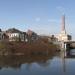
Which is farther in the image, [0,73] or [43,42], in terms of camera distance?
[43,42]

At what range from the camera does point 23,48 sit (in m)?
53.4

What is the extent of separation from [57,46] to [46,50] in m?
8.45

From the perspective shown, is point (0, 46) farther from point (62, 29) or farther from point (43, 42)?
point (62, 29)

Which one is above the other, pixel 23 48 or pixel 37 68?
pixel 23 48

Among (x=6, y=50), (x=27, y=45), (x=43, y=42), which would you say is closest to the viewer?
(x=6, y=50)

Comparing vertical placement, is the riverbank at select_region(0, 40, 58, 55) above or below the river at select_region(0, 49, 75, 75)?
above

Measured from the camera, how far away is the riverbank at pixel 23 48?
48578 millimetres

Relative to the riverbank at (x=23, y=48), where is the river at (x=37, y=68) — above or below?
below

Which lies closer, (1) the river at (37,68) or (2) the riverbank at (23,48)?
(1) the river at (37,68)

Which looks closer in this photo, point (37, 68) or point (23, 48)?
point (37, 68)

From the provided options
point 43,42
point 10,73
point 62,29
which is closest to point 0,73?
point 10,73

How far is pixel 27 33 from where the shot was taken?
8631cm

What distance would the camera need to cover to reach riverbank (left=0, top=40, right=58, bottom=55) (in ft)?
159

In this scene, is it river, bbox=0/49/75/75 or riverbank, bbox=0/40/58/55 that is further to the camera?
riverbank, bbox=0/40/58/55
